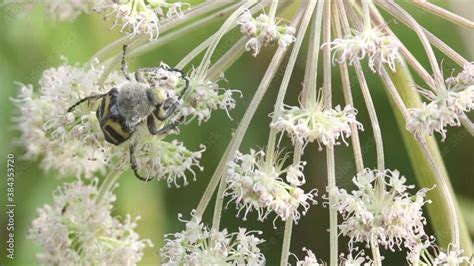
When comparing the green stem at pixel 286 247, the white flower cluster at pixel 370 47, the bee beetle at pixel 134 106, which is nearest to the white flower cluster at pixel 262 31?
the white flower cluster at pixel 370 47

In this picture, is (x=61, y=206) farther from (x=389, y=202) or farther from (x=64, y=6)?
(x=389, y=202)

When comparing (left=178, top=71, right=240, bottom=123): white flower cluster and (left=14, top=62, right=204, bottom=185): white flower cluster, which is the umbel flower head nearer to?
(left=178, top=71, right=240, bottom=123): white flower cluster

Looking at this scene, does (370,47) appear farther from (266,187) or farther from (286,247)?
(286,247)

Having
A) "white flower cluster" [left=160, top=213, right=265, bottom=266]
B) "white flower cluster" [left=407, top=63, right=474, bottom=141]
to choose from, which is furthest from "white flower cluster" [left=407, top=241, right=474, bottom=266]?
"white flower cluster" [left=160, top=213, right=265, bottom=266]

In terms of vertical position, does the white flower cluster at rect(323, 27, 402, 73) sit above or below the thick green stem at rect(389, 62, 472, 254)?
above

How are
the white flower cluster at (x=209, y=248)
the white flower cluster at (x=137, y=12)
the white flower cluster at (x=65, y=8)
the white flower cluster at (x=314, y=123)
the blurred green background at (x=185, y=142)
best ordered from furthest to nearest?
the blurred green background at (x=185, y=142) → the white flower cluster at (x=65, y=8) → the white flower cluster at (x=137, y=12) → the white flower cluster at (x=209, y=248) → the white flower cluster at (x=314, y=123)

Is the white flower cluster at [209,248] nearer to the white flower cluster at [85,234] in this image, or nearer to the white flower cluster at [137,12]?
the white flower cluster at [85,234]

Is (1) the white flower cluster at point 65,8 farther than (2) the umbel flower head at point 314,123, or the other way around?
(1) the white flower cluster at point 65,8
